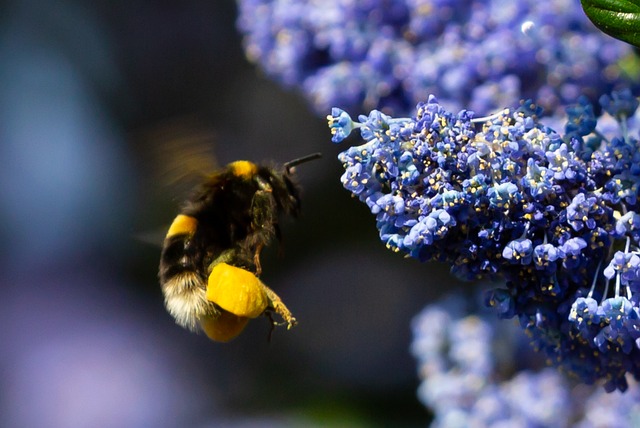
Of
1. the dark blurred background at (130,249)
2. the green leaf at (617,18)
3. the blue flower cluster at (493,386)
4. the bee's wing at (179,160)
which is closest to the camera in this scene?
the green leaf at (617,18)

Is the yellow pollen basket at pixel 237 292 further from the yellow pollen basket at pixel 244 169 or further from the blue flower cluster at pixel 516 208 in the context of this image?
the blue flower cluster at pixel 516 208

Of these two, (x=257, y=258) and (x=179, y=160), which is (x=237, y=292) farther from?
(x=179, y=160)

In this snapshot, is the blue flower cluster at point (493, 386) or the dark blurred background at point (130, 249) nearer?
the blue flower cluster at point (493, 386)

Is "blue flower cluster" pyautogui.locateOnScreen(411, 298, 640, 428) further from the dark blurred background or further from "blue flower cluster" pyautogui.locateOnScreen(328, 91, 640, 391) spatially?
the dark blurred background

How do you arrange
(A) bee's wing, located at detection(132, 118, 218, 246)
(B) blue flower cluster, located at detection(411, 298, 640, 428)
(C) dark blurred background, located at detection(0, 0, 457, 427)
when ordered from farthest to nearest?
(C) dark blurred background, located at detection(0, 0, 457, 427) < (B) blue flower cluster, located at detection(411, 298, 640, 428) < (A) bee's wing, located at detection(132, 118, 218, 246)

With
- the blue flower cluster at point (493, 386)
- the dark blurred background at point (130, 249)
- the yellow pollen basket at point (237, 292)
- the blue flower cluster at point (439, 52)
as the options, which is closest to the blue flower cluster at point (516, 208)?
the yellow pollen basket at point (237, 292)

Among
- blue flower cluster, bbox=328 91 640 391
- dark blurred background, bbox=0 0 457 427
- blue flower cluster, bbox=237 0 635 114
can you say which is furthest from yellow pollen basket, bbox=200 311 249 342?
dark blurred background, bbox=0 0 457 427

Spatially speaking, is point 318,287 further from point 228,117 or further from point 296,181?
point 296,181
